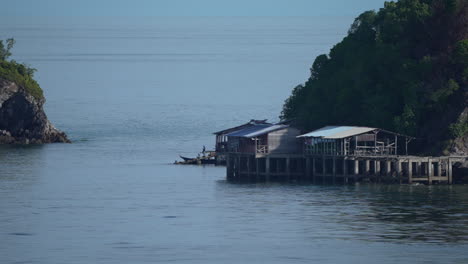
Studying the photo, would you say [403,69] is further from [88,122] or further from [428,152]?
[88,122]

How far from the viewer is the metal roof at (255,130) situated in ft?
348

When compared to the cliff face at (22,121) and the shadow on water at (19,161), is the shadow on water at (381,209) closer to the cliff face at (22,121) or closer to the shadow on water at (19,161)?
the shadow on water at (19,161)

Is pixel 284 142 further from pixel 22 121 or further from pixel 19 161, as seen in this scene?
pixel 22 121

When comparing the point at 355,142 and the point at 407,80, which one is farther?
the point at 407,80

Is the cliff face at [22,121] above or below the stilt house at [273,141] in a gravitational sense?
above

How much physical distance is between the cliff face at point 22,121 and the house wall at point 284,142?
44625mm

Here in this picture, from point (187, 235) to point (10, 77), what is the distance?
75.4m

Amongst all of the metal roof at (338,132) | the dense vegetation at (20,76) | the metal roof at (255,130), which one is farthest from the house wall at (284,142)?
the dense vegetation at (20,76)

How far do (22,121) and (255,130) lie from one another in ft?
139

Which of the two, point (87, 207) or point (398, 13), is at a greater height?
point (398, 13)

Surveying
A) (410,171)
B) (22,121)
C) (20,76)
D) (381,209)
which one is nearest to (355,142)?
(410,171)

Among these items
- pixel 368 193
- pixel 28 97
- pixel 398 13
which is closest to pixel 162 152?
pixel 28 97

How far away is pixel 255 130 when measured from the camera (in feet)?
360

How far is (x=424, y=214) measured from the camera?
85.1 m
